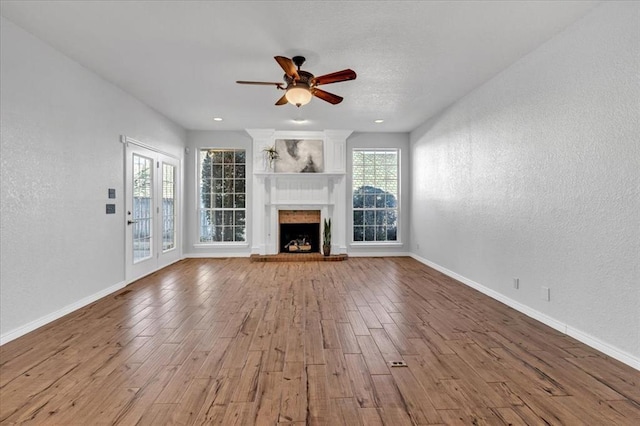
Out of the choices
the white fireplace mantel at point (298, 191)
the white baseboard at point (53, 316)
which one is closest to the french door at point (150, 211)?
the white baseboard at point (53, 316)

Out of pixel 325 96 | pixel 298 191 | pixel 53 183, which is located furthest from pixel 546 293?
pixel 53 183

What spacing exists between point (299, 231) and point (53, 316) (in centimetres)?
467

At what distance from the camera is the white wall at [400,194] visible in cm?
703

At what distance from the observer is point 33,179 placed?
297 centimetres

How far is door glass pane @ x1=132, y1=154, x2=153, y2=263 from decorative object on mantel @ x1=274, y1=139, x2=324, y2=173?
8.30 feet

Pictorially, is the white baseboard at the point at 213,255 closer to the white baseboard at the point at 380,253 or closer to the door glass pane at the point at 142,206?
the door glass pane at the point at 142,206

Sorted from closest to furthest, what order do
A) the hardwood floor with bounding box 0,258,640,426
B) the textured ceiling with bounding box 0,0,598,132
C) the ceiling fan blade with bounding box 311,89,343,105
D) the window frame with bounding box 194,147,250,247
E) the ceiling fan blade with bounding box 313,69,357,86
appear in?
the hardwood floor with bounding box 0,258,640,426, the textured ceiling with bounding box 0,0,598,132, the ceiling fan blade with bounding box 313,69,357,86, the ceiling fan blade with bounding box 311,89,343,105, the window frame with bounding box 194,147,250,247

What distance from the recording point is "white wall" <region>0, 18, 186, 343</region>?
273 centimetres

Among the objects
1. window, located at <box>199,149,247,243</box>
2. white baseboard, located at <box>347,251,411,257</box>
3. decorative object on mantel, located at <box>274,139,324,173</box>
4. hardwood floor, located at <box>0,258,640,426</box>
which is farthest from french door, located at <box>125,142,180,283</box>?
white baseboard, located at <box>347,251,411,257</box>

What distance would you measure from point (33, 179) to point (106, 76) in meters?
1.70

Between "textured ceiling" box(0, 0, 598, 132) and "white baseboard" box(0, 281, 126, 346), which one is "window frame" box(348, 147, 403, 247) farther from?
"white baseboard" box(0, 281, 126, 346)

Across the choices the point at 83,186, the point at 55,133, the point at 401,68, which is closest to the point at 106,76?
the point at 55,133

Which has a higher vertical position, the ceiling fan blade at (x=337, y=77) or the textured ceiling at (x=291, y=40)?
the textured ceiling at (x=291, y=40)

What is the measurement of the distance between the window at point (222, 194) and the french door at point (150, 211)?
728 mm
